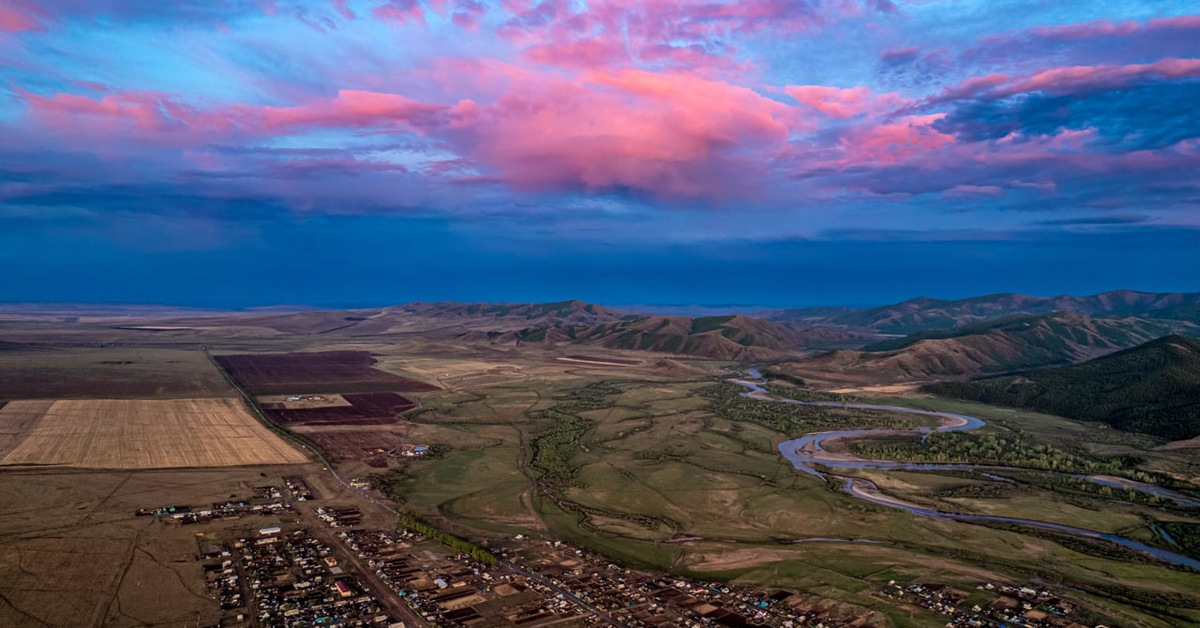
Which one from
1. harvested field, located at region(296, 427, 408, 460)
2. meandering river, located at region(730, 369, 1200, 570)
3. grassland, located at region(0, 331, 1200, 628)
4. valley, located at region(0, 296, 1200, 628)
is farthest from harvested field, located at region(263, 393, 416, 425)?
meandering river, located at region(730, 369, 1200, 570)

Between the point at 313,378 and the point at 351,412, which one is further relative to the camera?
the point at 313,378

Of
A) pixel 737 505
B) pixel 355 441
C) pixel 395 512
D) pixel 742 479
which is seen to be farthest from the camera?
pixel 355 441

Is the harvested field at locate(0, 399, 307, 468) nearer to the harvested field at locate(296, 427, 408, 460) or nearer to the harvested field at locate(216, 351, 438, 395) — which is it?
the harvested field at locate(296, 427, 408, 460)

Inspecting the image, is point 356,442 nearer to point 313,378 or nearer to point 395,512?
point 395,512

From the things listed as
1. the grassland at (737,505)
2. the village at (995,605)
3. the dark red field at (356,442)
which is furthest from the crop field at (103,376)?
the village at (995,605)

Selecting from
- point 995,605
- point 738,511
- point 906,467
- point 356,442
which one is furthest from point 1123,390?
point 356,442

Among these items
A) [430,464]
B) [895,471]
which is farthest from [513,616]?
[895,471]
